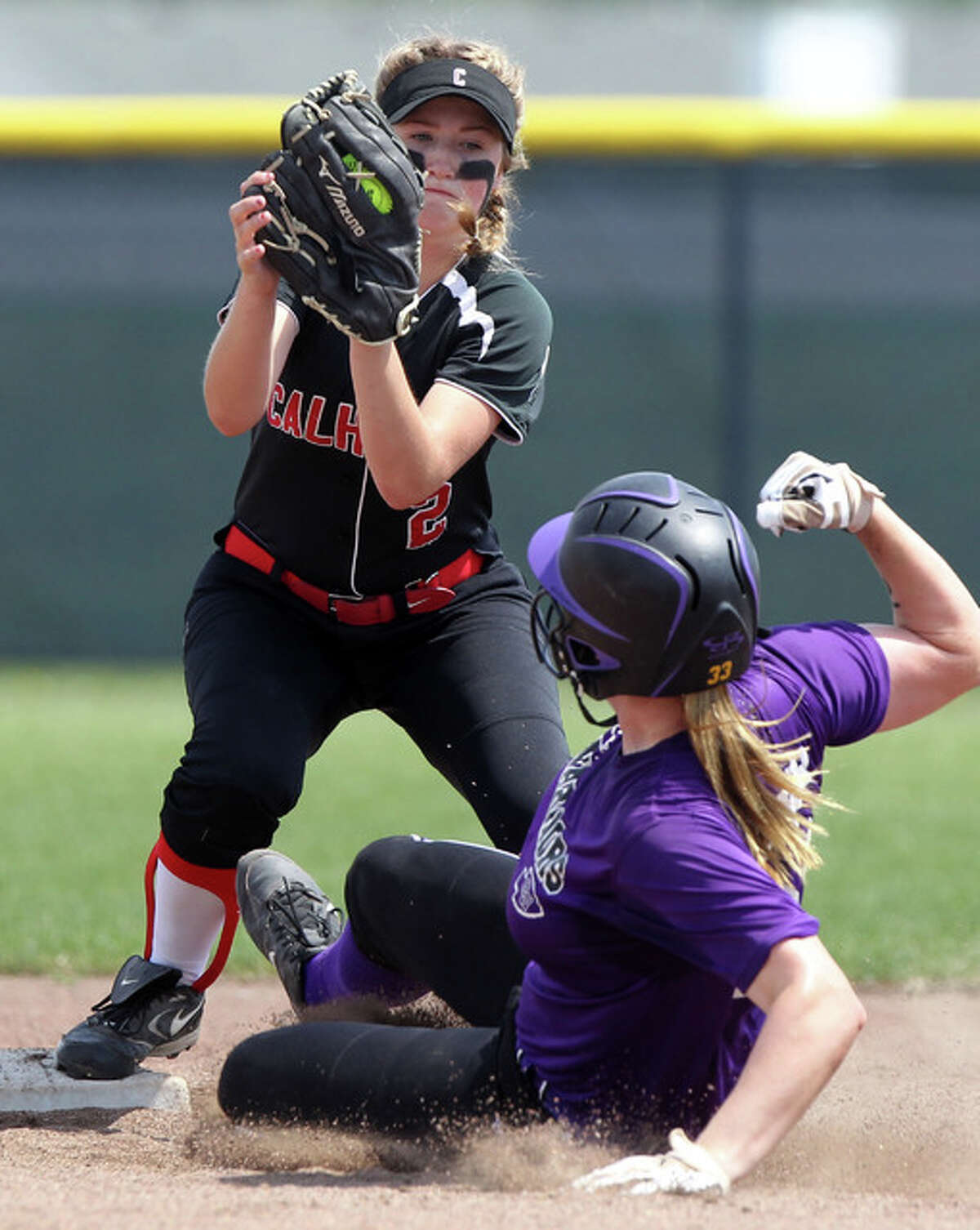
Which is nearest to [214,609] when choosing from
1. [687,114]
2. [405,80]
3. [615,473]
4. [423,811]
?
[405,80]

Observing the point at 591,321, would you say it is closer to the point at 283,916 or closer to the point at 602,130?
the point at 602,130

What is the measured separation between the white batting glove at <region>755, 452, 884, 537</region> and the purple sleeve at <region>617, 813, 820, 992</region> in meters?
0.48

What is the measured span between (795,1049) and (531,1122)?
521 mm

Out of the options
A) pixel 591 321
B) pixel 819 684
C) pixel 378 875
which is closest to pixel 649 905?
pixel 819 684

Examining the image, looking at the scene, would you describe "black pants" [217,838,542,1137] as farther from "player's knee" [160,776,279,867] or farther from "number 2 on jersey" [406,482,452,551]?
"number 2 on jersey" [406,482,452,551]

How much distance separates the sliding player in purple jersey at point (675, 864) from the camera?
2.26m

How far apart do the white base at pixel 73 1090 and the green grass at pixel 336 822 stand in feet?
3.86

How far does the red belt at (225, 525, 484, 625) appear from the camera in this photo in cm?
351

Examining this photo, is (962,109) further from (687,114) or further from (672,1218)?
(672,1218)

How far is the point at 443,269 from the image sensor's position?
3520 mm

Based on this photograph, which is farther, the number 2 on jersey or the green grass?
the green grass

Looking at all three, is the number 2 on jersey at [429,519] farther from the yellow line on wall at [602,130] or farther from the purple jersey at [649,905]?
the yellow line on wall at [602,130]

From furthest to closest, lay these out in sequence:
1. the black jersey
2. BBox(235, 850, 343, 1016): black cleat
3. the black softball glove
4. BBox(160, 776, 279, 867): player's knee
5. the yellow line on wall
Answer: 1. the yellow line on wall
2. BBox(235, 850, 343, 1016): black cleat
3. the black jersey
4. BBox(160, 776, 279, 867): player's knee
5. the black softball glove

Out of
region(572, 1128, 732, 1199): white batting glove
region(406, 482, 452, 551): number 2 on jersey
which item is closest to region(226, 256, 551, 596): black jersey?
region(406, 482, 452, 551): number 2 on jersey
